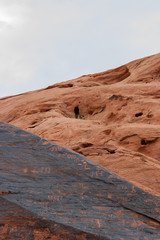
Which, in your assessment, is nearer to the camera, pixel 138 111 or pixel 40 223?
pixel 40 223

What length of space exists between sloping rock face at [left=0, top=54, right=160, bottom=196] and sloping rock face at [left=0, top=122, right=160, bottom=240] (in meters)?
0.71

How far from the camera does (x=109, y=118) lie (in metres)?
9.77

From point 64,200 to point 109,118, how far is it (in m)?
6.77

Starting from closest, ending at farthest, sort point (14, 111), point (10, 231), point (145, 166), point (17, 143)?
point (10, 231), point (17, 143), point (145, 166), point (14, 111)

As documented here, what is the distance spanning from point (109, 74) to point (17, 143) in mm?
11687

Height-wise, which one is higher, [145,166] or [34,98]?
[34,98]

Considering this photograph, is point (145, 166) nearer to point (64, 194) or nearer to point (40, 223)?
point (64, 194)

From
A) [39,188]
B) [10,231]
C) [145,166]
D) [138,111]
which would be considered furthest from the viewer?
[138,111]

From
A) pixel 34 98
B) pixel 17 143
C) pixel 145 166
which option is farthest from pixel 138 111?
pixel 17 143

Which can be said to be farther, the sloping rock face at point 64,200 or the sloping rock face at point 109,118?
the sloping rock face at point 109,118

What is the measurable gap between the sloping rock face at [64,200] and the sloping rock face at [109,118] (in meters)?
0.71

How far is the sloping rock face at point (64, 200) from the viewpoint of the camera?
9.66 ft

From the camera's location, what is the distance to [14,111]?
11.9 meters

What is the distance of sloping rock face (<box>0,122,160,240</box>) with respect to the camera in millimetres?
2945
